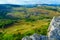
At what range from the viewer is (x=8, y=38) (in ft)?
311

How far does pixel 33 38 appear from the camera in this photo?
4812 cm

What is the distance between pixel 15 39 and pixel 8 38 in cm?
779

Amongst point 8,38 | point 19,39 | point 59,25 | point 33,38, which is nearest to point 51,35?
point 33,38

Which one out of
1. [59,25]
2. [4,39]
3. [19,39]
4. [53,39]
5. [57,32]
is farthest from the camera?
[4,39]

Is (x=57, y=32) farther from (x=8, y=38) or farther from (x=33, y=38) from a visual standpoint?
(x=8, y=38)

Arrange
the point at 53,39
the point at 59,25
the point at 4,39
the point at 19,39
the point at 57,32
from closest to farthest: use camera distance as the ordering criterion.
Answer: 1. the point at 53,39
2. the point at 57,32
3. the point at 59,25
4. the point at 19,39
5. the point at 4,39

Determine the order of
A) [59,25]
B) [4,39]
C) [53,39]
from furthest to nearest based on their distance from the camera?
[4,39]
[59,25]
[53,39]

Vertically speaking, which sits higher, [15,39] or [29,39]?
[29,39]

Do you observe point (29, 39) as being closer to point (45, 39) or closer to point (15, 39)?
point (45, 39)

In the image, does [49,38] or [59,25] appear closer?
[49,38]

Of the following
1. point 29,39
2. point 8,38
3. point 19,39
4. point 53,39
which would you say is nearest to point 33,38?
point 29,39

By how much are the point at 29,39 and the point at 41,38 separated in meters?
2.80

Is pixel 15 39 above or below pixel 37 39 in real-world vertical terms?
below

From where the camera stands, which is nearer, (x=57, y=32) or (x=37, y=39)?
(x=37, y=39)
